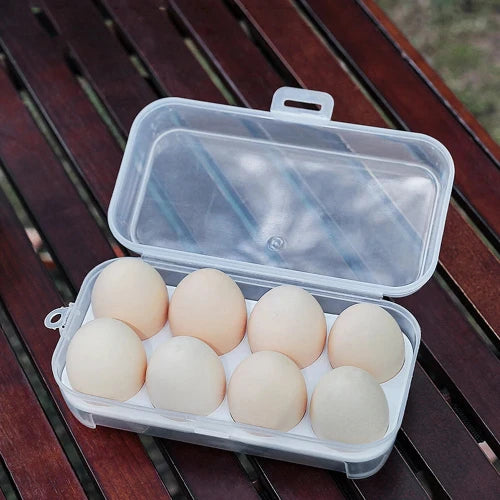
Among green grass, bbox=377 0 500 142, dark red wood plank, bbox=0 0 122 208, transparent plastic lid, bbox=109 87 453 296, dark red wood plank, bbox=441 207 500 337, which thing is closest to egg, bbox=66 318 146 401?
transparent plastic lid, bbox=109 87 453 296

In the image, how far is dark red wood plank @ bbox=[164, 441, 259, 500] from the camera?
30.9 inches

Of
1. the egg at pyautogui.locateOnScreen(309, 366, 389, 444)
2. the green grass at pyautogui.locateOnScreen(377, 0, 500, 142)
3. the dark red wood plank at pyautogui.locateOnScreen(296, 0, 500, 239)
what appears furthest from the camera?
the green grass at pyautogui.locateOnScreen(377, 0, 500, 142)

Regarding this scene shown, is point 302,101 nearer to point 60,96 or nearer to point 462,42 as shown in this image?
point 60,96

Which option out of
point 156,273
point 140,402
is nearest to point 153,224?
point 156,273

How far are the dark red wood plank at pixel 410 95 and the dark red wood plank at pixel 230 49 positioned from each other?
10 centimetres

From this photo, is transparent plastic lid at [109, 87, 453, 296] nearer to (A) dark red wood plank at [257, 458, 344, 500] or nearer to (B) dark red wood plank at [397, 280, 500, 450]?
(B) dark red wood plank at [397, 280, 500, 450]

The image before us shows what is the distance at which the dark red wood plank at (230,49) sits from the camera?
39.8 inches

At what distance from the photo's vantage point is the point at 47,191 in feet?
3.14

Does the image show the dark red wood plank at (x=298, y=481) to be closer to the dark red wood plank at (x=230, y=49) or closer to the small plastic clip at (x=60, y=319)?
the small plastic clip at (x=60, y=319)

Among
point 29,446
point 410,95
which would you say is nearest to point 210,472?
point 29,446

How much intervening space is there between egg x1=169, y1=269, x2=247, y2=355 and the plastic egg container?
27 mm

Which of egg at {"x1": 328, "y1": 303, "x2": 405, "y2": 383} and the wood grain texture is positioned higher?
egg at {"x1": 328, "y1": 303, "x2": 405, "y2": 383}

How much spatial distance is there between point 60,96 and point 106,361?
1.31 ft

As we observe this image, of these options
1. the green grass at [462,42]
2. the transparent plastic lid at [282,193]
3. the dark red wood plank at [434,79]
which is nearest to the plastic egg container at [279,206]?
the transparent plastic lid at [282,193]
